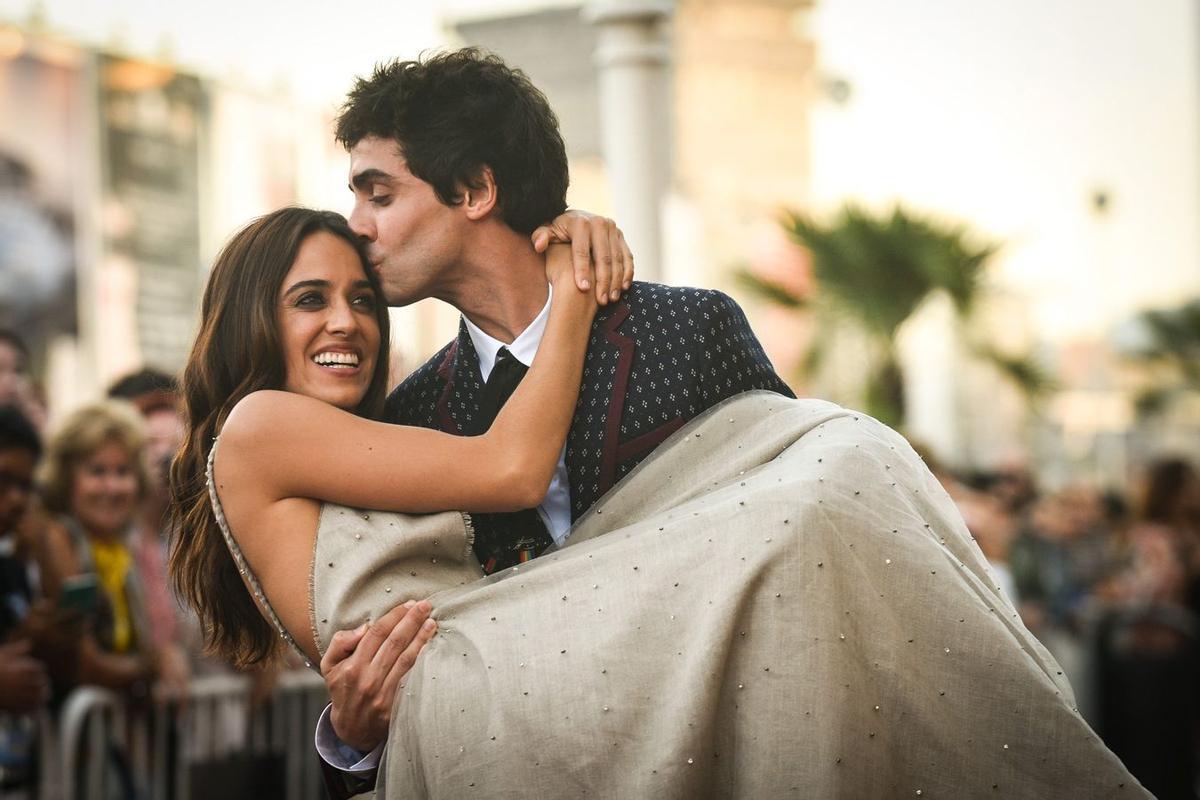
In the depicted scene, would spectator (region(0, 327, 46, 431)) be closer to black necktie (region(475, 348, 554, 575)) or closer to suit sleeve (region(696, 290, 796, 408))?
black necktie (region(475, 348, 554, 575))

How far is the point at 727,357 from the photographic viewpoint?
3.17 meters

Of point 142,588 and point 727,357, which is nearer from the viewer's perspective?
point 727,357

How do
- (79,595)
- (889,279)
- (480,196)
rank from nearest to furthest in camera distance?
(480,196) → (79,595) → (889,279)

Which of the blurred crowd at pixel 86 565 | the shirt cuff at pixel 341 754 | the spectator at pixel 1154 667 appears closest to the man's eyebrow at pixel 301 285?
the shirt cuff at pixel 341 754

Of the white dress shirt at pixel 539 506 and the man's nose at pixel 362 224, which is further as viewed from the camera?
the man's nose at pixel 362 224

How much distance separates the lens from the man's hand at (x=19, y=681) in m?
4.60

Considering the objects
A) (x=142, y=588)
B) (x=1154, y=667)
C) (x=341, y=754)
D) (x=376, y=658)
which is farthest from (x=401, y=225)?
(x=1154, y=667)

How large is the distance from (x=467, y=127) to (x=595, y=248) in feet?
1.31

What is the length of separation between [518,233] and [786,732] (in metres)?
1.36

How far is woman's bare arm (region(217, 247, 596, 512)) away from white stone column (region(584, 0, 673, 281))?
2.62 metres

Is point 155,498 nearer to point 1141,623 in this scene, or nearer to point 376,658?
point 376,658

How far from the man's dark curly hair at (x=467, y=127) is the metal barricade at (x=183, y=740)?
2809 mm

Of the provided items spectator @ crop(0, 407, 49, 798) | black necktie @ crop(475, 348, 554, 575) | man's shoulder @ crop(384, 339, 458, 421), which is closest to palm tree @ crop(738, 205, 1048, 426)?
spectator @ crop(0, 407, 49, 798)

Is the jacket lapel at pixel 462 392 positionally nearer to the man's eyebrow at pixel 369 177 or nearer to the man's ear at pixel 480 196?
the man's ear at pixel 480 196
